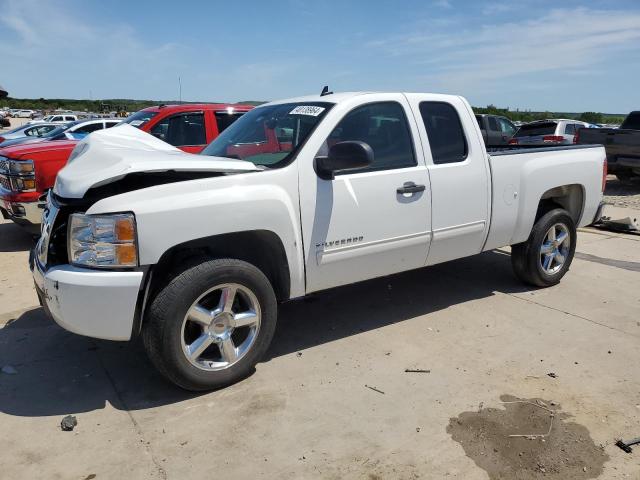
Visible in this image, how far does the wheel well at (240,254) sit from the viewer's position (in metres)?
3.34

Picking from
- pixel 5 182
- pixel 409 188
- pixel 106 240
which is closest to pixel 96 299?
pixel 106 240

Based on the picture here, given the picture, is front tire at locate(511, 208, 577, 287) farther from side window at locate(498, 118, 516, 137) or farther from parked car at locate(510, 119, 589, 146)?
side window at locate(498, 118, 516, 137)

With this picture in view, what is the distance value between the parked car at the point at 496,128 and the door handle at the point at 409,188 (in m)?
14.3

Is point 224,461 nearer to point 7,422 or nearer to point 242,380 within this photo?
point 242,380

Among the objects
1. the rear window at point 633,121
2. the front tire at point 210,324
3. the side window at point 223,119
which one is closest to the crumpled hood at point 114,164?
the front tire at point 210,324

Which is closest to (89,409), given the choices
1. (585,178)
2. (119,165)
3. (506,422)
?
(119,165)

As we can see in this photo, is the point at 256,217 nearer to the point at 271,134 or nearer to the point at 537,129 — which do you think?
the point at 271,134

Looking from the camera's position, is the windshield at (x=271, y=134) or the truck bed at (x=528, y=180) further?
the truck bed at (x=528, y=180)

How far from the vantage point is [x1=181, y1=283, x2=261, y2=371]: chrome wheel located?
11.0 ft

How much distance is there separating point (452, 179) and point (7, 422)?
352 cm

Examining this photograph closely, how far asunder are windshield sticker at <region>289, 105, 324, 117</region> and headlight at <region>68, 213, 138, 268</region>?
160 centimetres

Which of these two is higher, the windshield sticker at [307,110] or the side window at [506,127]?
the windshield sticker at [307,110]

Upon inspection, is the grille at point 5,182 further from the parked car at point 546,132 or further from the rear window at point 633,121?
the rear window at point 633,121

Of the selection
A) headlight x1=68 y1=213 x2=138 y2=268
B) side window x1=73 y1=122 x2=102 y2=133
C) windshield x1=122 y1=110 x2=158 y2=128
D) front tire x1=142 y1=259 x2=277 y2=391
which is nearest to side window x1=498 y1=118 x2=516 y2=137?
side window x1=73 y1=122 x2=102 y2=133
